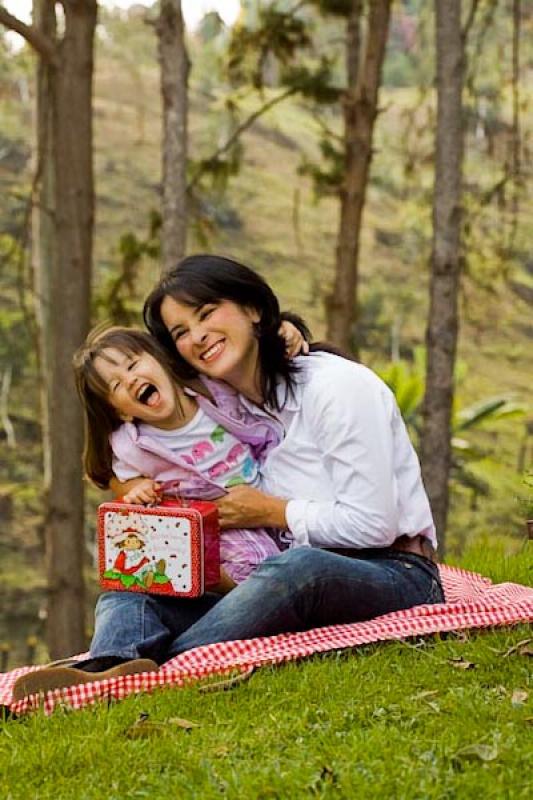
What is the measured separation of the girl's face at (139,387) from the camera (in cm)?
405

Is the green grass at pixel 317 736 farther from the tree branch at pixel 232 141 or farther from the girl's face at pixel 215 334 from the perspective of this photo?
the tree branch at pixel 232 141

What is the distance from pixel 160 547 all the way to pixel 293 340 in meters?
0.74

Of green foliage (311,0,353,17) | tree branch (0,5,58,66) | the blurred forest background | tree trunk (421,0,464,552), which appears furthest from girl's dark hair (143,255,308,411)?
green foliage (311,0,353,17)

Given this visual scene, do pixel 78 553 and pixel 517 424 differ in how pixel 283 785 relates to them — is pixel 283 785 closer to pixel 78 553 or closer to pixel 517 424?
pixel 78 553

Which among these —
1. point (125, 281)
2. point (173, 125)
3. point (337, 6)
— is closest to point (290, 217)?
point (337, 6)

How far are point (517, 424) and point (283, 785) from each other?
90.6 ft

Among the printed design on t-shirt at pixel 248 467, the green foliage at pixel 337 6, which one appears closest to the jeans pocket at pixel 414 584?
the printed design on t-shirt at pixel 248 467

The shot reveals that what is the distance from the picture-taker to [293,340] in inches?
165

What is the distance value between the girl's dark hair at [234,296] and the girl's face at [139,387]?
0.37ft

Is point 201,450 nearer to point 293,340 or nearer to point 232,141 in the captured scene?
point 293,340

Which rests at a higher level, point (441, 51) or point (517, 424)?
point (441, 51)

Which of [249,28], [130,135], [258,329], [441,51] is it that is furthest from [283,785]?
[130,135]

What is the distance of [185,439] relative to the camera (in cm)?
414

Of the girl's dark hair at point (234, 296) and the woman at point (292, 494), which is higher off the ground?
the girl's dark hair at point (234, 296)
